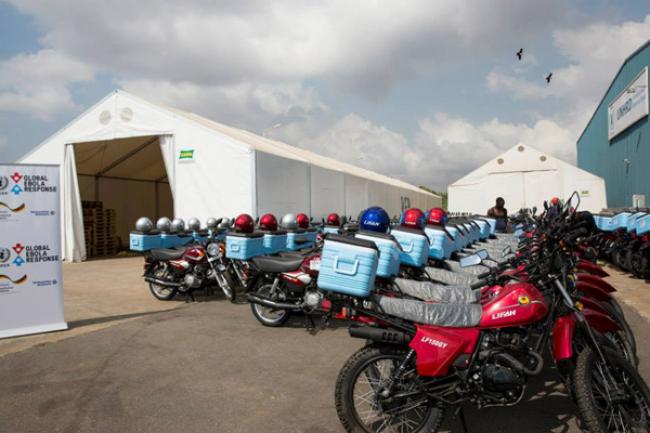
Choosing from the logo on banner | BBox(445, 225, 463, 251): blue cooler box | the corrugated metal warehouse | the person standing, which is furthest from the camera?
the corrugated metal warehouse

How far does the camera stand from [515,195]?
1917 centimetres

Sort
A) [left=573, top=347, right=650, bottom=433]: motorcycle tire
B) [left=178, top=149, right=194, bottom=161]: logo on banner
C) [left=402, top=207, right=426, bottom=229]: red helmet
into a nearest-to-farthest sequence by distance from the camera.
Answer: [left=573, top=347, right=650, bottom=433]: motorcycle tire → [left=402, top=207, right=426, bottom=229]: red helmet → [left=178, top=149, right=194, bottom=161]: logo on banner

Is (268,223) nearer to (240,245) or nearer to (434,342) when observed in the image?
(240,245)

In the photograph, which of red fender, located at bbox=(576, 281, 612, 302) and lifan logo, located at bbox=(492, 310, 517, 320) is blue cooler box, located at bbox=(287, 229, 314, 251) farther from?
lifan logo, located at bbox=(492, 310, 517, 320)

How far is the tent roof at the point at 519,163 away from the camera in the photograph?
18.8 m

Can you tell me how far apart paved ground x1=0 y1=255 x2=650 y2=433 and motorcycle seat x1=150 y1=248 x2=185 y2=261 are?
1591mm

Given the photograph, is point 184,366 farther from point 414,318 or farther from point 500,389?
point 500,389

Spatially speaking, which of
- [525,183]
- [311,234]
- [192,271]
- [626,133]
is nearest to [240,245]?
[192,271]

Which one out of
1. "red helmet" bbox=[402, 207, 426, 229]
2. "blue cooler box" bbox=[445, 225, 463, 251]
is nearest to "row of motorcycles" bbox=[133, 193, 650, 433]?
"red helmet" bbox=[402, 207, 426, 229]

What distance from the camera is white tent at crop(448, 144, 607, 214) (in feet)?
61.1

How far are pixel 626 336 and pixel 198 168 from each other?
10074 mm

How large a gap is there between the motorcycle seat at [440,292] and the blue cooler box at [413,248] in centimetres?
106

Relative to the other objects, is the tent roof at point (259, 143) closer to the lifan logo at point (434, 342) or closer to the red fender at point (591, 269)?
the red fender at point (591, 269)

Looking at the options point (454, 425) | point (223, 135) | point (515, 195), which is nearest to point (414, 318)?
point (454, 425)
